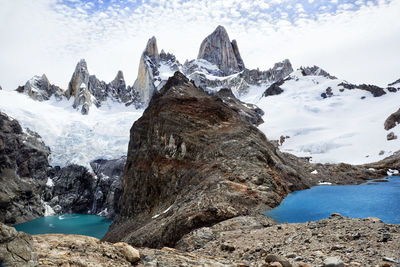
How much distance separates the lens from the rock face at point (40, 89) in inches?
5123

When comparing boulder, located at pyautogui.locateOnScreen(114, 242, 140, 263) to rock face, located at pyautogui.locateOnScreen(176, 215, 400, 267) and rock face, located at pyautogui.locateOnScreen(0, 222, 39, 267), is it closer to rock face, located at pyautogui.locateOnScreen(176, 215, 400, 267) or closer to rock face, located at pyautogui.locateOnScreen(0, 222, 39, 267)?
rock face, located at pyautogui.locateOnScreen(0, 222, 39, 267)

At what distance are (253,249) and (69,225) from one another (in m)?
70.9

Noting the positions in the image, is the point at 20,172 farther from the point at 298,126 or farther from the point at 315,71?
the point at 315,71

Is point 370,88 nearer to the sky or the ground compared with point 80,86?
nearer to the sky

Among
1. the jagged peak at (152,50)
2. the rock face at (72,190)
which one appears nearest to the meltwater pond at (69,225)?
the rock face at (72,190)

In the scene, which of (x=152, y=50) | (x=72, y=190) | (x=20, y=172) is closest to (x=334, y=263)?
(x=20, y=172)

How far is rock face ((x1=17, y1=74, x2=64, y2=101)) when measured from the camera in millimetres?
130125

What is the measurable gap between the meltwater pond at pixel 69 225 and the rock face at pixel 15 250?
57228mm

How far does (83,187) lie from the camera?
89.1 metres

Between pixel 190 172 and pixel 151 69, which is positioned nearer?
pixel 190 172

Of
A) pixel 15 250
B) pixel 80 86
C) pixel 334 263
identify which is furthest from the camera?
pixel 80 86

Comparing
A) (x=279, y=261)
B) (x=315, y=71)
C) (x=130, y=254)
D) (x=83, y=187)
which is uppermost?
(x=315, y=71)

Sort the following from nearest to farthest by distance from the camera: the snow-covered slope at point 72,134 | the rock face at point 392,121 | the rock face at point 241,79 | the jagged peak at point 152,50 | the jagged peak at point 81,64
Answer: the rock face at point 392,121, the snow-covered slope at point 72,134, the jagged peak at point 81,64, the rock face at point 241,79, the jagged peak at point 152,50

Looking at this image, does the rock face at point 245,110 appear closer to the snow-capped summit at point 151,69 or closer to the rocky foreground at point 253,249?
the snow-capped summit at point 151,69
